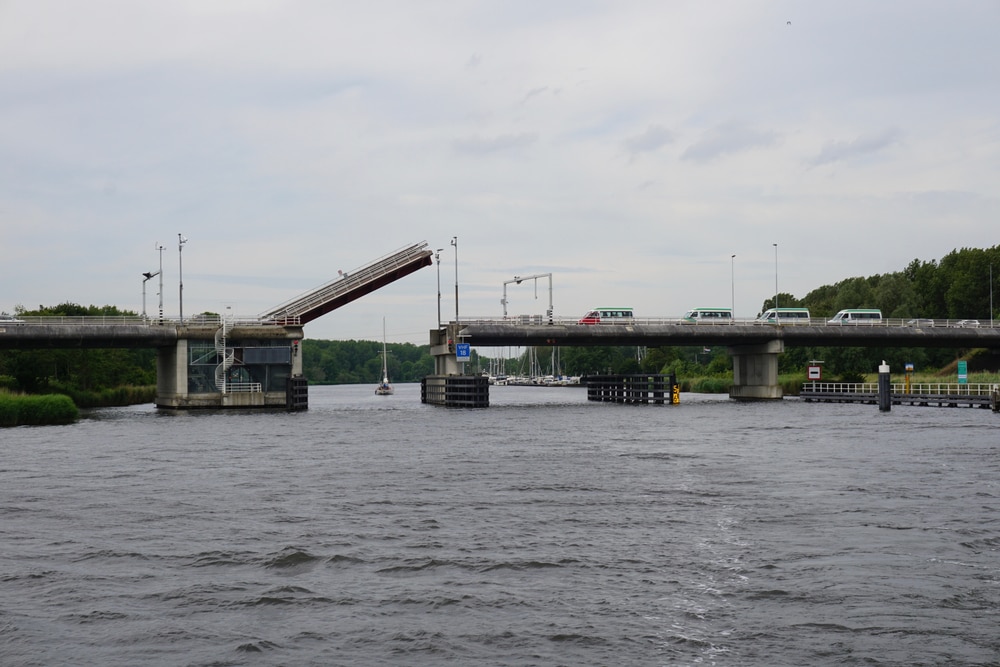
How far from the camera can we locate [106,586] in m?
16.5

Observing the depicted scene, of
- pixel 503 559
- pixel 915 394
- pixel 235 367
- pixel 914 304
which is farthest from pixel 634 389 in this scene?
pixel 503 559

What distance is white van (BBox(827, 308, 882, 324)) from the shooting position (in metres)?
90.6

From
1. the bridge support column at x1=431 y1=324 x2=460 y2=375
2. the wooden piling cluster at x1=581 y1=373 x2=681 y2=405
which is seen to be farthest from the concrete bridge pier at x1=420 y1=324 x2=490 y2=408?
the wooden piling cluster at x1=581 y1=373 x2=681 y2=405

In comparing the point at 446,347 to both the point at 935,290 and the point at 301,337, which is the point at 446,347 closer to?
the point at 301,337

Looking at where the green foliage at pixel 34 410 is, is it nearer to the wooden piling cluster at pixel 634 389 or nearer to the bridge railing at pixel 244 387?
the bridge railing at pixel 244 387

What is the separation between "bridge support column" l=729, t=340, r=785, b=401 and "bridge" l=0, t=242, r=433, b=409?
33.5 metres

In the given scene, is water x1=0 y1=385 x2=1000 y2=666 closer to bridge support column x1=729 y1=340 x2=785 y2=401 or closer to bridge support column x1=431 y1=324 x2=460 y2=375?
bridge support column x1=431 y1=324 x2=460 y2=375

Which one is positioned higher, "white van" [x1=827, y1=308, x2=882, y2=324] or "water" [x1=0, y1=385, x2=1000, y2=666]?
"white van" [x1=827, y1=308, x2=882, y2=324]

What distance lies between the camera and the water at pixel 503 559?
13.4m

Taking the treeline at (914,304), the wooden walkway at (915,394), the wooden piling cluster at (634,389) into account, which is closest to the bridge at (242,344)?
the wooden piling cluster at (634,389)

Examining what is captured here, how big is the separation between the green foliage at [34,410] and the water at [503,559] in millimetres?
22607

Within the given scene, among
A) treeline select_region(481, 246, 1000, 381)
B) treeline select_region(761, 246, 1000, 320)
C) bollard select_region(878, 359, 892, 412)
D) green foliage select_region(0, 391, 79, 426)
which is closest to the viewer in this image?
green foliage select_region(0, 391, 79, 426)

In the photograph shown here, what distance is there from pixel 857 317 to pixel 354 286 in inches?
1997

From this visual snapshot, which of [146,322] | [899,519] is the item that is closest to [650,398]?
[146,322]
